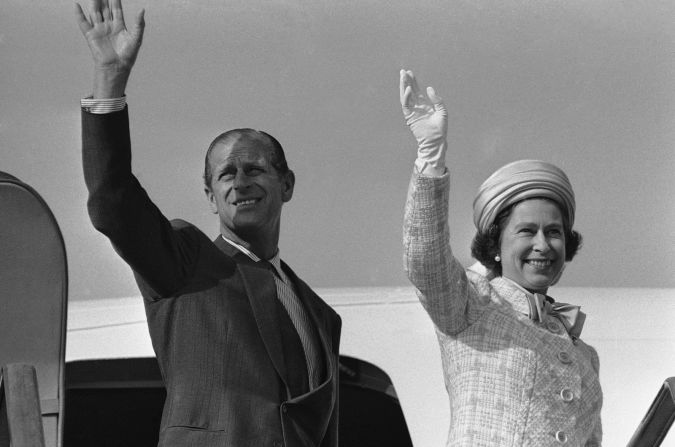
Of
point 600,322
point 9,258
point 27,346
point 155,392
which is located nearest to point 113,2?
point 9,258

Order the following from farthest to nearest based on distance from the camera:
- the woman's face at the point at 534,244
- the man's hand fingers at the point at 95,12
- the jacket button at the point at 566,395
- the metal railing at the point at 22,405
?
the woman's face at the point at 534,244
the jacket button at the point at 566,395
the man's hand fingers at the point at 95,12
the metal railing at the point at 22,405

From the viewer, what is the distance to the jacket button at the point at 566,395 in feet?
10.8

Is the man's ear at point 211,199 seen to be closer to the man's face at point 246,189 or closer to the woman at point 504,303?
the man's face at point 246,189

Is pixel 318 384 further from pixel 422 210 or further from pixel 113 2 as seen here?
pixel 113 2

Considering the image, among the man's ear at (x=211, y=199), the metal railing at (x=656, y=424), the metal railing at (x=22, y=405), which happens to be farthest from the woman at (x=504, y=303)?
the metal railing at (x=22, y=405)

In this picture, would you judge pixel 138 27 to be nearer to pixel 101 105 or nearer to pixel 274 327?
pixel 101 105

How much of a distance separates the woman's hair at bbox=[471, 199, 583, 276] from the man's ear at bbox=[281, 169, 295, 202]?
564mm

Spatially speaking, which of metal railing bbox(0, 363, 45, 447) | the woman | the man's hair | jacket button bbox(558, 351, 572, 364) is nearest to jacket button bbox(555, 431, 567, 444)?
the woman

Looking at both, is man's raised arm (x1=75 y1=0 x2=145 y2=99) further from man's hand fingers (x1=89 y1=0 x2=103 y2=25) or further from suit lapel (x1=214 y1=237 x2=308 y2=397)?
suit lapel (x1=214 y1=237 x2=308 y2=397)

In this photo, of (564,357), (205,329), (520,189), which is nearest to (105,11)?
(205,329)

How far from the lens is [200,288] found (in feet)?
10.6

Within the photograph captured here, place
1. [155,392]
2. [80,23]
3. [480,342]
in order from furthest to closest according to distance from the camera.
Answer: [155,392], [480,342], [80,23]

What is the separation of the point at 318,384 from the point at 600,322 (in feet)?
13.5

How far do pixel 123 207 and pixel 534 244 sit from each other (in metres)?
1.17
